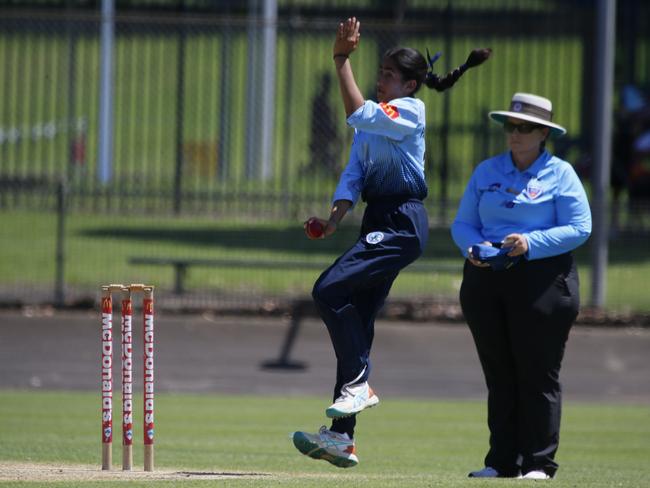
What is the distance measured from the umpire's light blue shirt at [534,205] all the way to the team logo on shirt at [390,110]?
42.9 inches

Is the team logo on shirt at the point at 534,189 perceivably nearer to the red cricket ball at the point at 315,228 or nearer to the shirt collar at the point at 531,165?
the shirt collar at the point at 531,165

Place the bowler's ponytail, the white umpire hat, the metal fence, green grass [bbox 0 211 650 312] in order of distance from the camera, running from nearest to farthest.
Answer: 1. the bowler's ponytail
2. the white umpire hat
3. green grass [bbox 0 211 650 312]
4. the metal fence

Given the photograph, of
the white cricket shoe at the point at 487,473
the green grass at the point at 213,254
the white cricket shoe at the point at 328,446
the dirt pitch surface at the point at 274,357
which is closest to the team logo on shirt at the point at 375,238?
the white cricket shoe at the point at 328,446

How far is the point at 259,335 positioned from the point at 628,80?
10708 millimetres

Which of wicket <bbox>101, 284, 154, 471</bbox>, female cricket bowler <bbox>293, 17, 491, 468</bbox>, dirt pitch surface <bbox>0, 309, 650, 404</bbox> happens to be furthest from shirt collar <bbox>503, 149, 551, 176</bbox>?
dirt pitch surface <bbox>0, 309, 650, 404</bbox>

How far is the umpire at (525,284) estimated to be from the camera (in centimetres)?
803

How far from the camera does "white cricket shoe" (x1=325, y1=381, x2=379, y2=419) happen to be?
728 centimetres

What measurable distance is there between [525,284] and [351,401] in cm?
138

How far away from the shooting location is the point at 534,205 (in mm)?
8094

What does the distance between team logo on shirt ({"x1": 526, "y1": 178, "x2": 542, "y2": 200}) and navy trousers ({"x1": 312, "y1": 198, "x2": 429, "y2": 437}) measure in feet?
2.50

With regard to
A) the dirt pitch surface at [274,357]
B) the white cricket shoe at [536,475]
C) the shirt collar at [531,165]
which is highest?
the shirt collar at [531,165]

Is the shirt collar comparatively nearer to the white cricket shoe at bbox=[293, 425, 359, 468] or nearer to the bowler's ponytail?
the bowler's ponytail

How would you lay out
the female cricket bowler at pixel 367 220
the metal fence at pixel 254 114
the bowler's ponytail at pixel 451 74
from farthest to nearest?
1. the metal fence at pixel 254 114
2. the bowler's ponytail at pixel 451 74
3. the female cricket bowler at pixel 367 220

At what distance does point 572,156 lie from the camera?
2475 centimetres
